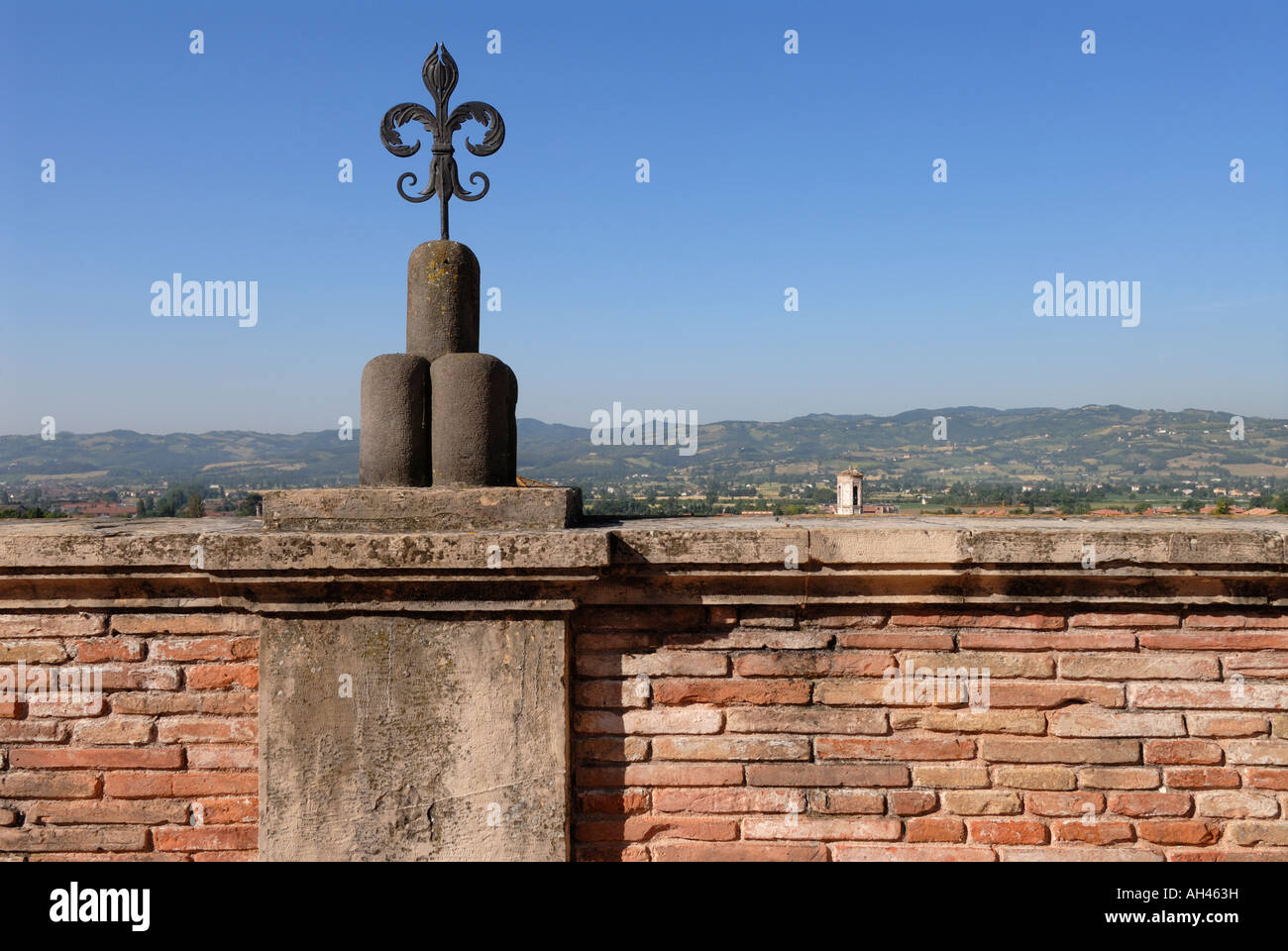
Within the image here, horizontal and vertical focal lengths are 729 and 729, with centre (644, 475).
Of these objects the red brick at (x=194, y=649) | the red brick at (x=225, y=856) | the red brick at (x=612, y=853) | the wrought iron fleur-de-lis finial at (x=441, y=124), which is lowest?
the red brick at (x=225, y=856)

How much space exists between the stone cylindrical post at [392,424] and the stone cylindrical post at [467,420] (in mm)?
72

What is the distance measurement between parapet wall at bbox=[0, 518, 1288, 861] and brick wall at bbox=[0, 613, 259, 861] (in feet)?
0.03

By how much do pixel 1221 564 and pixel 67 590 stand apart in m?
4.07

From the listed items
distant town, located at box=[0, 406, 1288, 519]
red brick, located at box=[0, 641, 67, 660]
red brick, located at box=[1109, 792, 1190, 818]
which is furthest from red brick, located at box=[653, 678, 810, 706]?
distant town, located at box=[0, 406, 1288, 519]

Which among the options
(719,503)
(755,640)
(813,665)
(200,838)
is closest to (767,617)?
(755,640)

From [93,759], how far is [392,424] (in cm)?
163

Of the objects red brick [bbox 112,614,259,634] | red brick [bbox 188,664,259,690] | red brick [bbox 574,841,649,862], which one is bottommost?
red brick [bbox 574,841,649,862]

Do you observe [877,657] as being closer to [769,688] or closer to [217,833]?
[769,688]

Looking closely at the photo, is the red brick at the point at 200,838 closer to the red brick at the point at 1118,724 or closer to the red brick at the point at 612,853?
the red brick at the point at 612,853

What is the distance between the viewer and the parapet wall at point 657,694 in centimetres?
250

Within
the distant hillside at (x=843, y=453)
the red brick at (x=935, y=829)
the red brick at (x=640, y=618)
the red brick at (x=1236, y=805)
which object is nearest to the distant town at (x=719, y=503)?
the red brick at (x=640, y=618)

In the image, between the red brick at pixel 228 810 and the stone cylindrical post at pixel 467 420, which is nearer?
the red brick at pixel 228 810

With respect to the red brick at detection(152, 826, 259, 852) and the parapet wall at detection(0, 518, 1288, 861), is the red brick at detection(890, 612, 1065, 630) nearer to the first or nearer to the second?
the parapet wall at detection(0, 518, 1288, 861)

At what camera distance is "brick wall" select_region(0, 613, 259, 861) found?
266 cm
